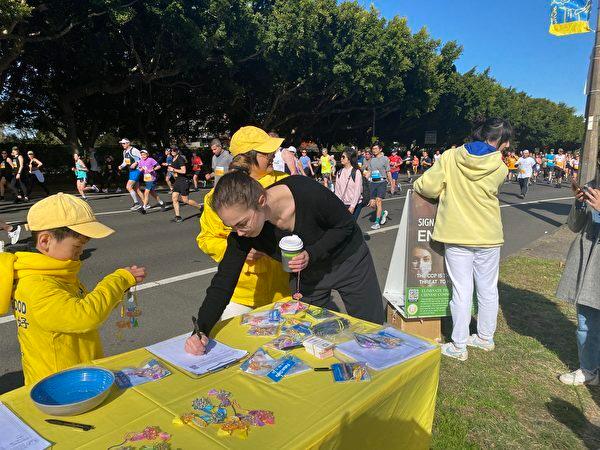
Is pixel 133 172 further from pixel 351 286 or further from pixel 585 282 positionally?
pixel 585 282

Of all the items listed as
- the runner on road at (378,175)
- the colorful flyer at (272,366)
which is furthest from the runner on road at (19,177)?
the colorful flyer at (272,366)

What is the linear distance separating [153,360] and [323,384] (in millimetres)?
788

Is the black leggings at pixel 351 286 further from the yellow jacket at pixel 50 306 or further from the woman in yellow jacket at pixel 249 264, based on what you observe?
the yellow jacket at pixel 50 306

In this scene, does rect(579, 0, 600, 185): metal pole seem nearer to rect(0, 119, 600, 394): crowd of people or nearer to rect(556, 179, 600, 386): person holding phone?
rect(556, 179, 600, 386): person holding phone

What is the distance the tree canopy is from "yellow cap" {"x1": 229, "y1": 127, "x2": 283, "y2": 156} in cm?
1231

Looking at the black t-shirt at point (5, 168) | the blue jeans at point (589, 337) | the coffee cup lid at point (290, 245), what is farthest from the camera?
the black t-shirt at point (5, 168)

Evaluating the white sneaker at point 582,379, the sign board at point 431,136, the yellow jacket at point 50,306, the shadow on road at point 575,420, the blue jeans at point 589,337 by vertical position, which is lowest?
the shadow on road at point 575,420

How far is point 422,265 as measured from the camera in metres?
3.84

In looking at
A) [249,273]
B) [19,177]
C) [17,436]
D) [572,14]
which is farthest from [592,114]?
[19,177]

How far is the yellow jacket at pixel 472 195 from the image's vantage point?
3262mm

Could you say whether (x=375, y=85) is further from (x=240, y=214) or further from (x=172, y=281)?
(x=240, y=214)

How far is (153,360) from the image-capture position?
1.88 m

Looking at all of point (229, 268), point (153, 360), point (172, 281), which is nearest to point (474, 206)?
point (229, 268)

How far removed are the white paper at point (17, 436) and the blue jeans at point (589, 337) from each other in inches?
137
